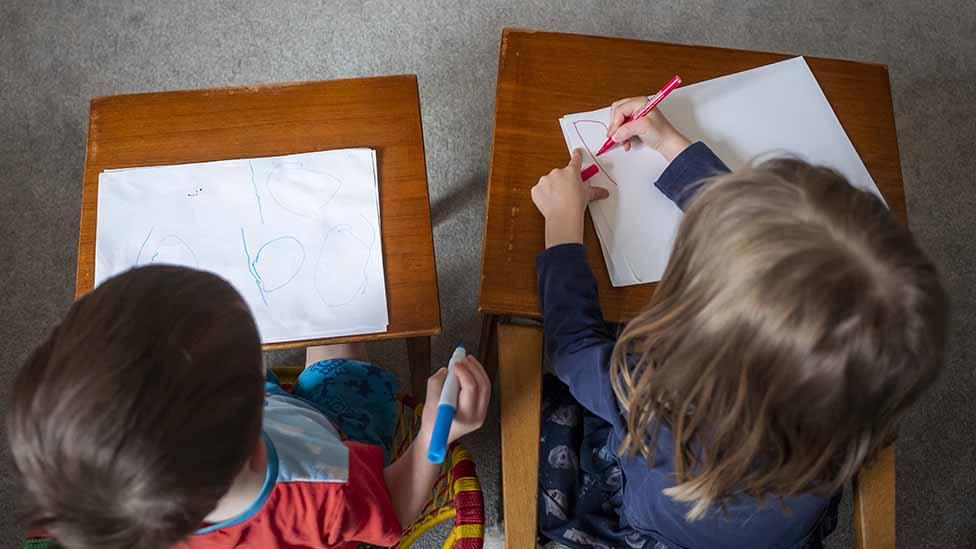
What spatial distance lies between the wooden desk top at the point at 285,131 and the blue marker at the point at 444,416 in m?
0.17

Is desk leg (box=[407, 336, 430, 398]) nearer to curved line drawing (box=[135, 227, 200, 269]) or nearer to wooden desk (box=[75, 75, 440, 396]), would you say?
wooden desk (box=[75, 75, 440, 396])

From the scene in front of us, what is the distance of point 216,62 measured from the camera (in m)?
1.65

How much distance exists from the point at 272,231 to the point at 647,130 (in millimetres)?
487

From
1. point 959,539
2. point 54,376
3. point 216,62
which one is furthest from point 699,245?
point 216,62

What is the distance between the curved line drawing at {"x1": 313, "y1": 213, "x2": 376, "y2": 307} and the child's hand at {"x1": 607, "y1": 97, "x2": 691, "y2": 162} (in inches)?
13.3

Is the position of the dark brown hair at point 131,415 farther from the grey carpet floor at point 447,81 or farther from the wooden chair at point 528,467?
the grey carpet floor at point 447,81

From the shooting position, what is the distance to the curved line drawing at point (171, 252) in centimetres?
89

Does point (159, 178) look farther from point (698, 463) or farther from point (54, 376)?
point (698, 463)

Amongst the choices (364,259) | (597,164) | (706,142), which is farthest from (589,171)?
(364,259)

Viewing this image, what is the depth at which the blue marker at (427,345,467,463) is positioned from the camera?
733mm

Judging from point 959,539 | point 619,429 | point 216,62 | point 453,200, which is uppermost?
point 216,62

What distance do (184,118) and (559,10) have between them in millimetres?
1042

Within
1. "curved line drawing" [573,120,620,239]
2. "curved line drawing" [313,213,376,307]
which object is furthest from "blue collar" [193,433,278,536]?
"curved line drawing" [573,120,620,239]

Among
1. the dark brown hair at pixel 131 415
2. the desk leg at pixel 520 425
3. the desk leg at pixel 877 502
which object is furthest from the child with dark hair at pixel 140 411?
the desk leg at pixel 877 502
